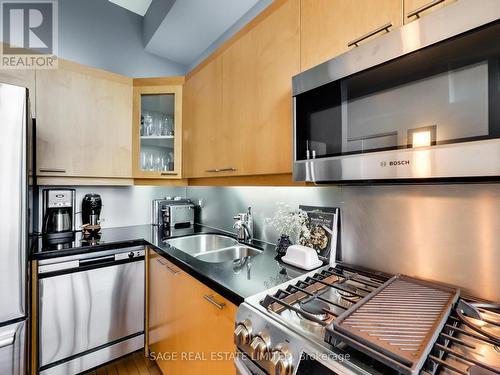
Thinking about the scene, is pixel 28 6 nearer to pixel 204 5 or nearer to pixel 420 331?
pixel 204 5

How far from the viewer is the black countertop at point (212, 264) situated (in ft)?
2.90

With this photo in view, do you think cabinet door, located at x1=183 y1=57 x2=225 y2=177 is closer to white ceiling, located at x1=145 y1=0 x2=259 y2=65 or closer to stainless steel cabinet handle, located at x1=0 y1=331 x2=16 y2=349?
white ceiling, located at x1=145 y1=0 x2=259 y2=65

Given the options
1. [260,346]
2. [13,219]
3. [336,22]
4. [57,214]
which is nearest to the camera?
[260,346]

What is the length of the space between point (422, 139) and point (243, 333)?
2.45 feet

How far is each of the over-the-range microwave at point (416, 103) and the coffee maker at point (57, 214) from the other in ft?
5.66

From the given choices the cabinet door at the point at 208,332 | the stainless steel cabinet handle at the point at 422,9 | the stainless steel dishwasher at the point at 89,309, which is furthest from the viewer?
the stainless steel dishwasher at the point at 89,309

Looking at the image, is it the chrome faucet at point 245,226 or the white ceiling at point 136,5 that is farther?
the white ceiling at point 136,5

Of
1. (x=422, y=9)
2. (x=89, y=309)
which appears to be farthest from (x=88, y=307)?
(x=422, y=9)

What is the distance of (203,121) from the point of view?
1.57m

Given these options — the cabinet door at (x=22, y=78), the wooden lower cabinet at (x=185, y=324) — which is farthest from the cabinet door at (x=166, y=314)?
the cabinet door at (x=22, y=78)

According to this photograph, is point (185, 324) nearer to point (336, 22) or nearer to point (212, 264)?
point (212, 264)

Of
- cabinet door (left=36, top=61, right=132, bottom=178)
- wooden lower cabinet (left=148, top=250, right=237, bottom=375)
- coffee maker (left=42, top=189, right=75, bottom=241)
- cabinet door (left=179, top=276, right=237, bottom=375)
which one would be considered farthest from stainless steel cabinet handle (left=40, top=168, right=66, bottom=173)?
cabinet door (left=179, top=276, right=237, bottom=375)

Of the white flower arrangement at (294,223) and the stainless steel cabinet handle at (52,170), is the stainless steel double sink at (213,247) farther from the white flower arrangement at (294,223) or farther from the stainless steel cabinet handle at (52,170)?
the stainless steel cabinet handle at (52,170)

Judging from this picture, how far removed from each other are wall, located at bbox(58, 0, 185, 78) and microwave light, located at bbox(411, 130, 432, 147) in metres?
2.31
